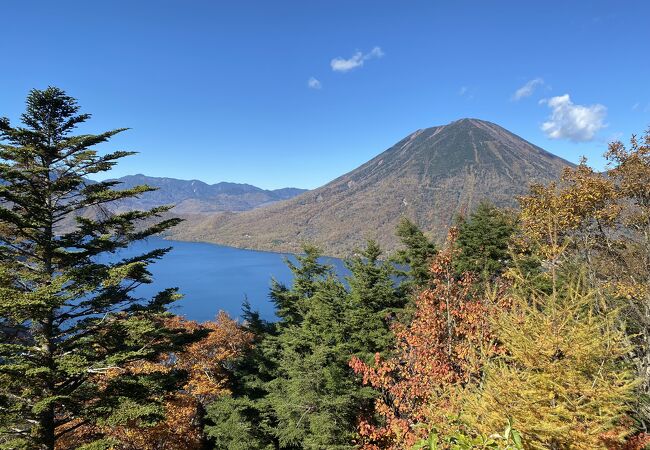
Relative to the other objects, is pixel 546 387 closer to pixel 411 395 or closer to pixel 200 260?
pixel 411 395

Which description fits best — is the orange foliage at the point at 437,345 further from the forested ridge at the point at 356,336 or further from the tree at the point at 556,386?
the tree at the point at 556,386

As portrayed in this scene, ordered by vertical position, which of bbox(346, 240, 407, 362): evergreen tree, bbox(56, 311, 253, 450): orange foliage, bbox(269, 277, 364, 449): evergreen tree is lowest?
bbox(56, 311, 253, 450): orange foliage

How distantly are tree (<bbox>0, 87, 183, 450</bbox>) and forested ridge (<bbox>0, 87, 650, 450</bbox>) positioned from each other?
52mm

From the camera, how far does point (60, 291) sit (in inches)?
362

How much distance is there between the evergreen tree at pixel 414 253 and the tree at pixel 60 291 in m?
17.4

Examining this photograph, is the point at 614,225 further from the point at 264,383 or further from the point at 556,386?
the point at 264,383

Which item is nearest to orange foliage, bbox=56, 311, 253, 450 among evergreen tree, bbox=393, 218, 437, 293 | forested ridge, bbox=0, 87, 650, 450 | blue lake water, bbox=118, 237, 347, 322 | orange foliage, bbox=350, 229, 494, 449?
forested ridge, bbox=0, 87, 650, 450

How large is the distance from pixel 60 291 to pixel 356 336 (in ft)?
43.2

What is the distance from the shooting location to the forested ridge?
19.8 feet

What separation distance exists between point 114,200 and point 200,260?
195m

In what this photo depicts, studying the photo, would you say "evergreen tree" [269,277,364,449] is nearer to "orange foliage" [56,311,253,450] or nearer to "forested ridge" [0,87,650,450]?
"forested ridge" [0,87,650,450]

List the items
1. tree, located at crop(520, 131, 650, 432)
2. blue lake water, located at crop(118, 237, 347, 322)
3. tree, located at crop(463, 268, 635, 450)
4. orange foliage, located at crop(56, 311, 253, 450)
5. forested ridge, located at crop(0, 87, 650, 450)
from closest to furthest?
tree, located at crop(463, 268, 635, 450) < forested ridge, located at crop(0, 87, 650, 450) < tree, located at crop(520, 131, 650, 432) < orange foliage, located at crop(56, 311, 253, 450) < blue lake water, located at crop(118, 237, 347, 322)

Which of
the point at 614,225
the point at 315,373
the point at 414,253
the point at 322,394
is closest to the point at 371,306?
the point at 315,373

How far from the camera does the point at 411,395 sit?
1121 cm
